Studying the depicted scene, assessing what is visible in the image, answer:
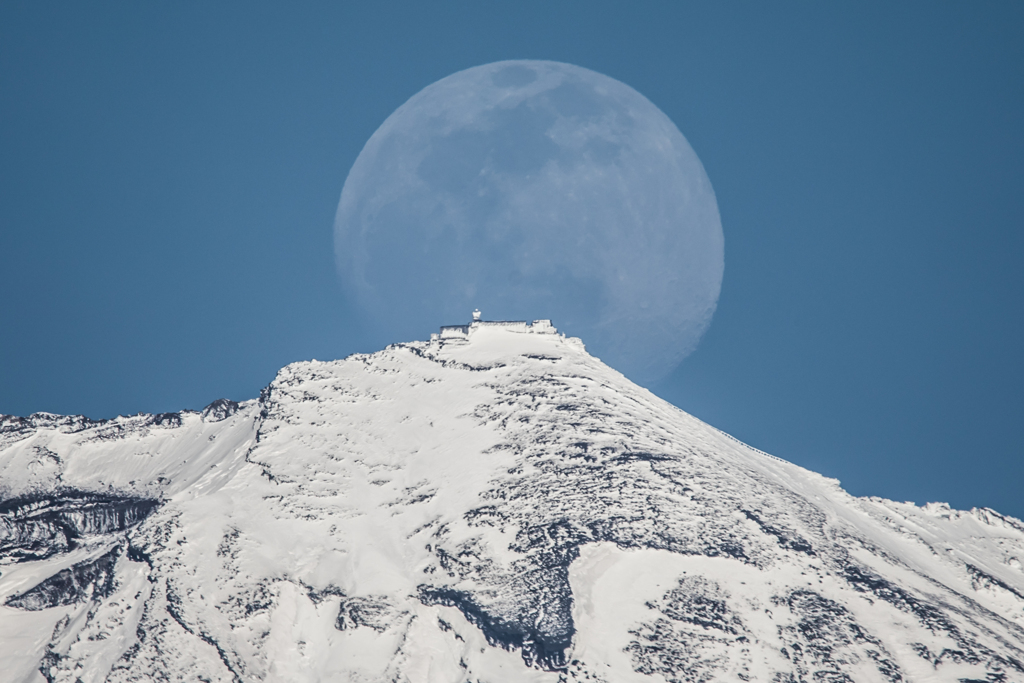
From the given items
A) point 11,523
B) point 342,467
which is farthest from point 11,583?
point 342,467

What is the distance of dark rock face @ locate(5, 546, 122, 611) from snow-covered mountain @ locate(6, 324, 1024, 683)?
0.22 metres

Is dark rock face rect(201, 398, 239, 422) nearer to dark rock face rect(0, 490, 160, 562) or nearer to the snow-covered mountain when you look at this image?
the snow-covered mountain

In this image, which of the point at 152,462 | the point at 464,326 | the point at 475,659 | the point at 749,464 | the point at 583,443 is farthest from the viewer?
the point at 464,326

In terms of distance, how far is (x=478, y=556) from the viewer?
232 ft

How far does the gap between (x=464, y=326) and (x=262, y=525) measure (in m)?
51.8

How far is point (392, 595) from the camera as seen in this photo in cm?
6988

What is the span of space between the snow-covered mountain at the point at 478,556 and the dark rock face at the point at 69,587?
22 cm

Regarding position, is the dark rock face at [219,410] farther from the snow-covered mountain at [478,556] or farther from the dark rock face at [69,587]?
the dark rock face at [69,587]

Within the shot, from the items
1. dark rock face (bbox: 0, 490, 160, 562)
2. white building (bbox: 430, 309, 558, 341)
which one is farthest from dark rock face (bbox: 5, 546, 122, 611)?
white building (bbox: 430, 309, 558, 341)

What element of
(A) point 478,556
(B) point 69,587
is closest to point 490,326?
(A) point 478,556

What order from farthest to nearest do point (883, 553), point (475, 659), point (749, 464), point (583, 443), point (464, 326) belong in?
point (464, 326), point (749, 464), point (583, 443), point (883, 553), point (475, 659)

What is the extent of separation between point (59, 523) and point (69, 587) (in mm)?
11929

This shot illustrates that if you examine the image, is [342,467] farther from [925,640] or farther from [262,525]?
[925,640]

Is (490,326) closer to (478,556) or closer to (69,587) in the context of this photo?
(478,556)
